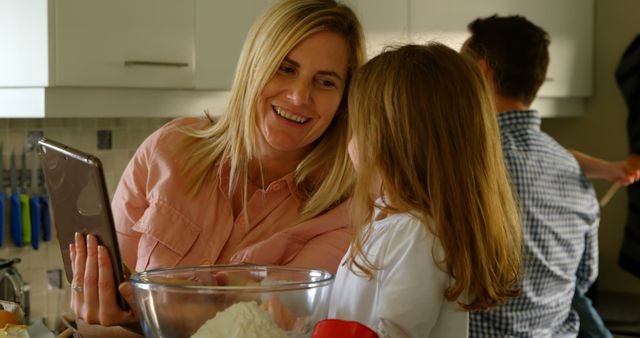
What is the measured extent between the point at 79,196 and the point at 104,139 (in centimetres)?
159

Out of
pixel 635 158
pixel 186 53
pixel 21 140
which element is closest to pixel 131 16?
pixel 186 53

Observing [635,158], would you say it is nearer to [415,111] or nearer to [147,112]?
[147,112]

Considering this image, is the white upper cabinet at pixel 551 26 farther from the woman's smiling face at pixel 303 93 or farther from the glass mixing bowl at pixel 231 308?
the glass mixing bowl at pixel 231 308

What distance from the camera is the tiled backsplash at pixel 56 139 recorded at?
2.53m

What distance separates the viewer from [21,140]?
99.9 inches

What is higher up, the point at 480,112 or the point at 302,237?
the point at 480,112

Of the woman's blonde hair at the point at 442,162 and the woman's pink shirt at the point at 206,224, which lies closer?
the woman's blonde hair at the point at 442,162

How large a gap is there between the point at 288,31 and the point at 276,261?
368 mm

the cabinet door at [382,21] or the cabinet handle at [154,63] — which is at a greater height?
the cabinet door at [382,21]

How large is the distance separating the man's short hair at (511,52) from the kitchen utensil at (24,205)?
1.18 metres

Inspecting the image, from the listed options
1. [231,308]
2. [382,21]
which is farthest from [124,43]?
[231,308]

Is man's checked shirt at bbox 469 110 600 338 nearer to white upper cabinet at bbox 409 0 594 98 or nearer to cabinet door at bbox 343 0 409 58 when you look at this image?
cabinet door at bbox 343 0 409 58

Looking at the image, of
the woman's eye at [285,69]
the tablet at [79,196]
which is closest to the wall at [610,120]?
the woman's eye at [285,69]

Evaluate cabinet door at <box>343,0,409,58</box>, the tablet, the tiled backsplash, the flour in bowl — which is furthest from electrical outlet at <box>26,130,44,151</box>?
the flour in bowl
